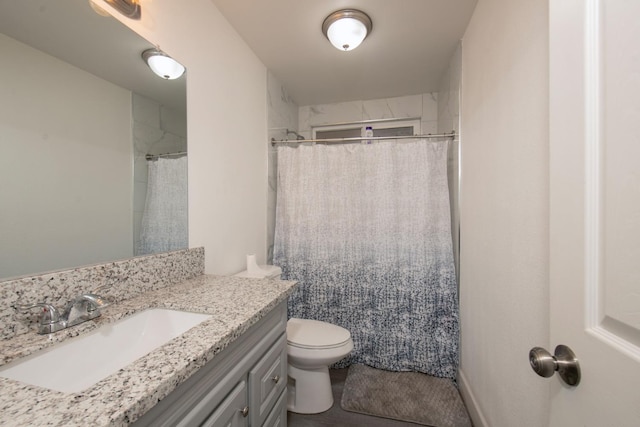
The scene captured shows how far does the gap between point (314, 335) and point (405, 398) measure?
28.5 inches

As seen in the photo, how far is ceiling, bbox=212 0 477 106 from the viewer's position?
59.1 inches

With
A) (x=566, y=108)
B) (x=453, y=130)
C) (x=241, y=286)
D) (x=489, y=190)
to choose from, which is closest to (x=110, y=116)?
(x=241, y=286)

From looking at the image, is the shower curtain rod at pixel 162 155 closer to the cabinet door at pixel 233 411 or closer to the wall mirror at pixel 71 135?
the wall mirror at pixel 71 135

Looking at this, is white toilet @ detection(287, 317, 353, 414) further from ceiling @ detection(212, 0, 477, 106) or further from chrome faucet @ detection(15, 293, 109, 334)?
ceiling @ detection(212, 0, 477, 106)

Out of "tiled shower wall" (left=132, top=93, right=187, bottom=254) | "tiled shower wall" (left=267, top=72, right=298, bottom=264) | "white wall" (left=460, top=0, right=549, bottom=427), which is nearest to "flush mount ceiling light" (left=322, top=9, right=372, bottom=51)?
"white wall" (left=460, top=0, right=549, bottom=427)

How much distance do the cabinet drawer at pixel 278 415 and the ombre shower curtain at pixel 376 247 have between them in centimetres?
94

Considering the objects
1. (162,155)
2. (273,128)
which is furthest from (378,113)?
(162,155)

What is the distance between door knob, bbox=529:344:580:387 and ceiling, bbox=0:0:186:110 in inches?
60.4

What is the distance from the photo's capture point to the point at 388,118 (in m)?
2.71

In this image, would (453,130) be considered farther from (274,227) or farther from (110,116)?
(110,116)

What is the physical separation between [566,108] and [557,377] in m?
0.57

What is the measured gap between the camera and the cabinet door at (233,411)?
0.71m

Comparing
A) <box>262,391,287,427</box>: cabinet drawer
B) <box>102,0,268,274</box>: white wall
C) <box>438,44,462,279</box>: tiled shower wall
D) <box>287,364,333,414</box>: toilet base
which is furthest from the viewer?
<box>438,44,462,279</box>: tiled shower wall

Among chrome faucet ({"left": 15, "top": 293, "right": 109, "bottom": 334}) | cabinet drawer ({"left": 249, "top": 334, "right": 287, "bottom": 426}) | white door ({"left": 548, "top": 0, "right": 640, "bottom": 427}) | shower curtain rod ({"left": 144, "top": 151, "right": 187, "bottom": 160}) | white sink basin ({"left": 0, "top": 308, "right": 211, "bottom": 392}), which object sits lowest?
cabinet drawer ({"left": 249, "top": 334, "right": 287, "bottom": 426})
